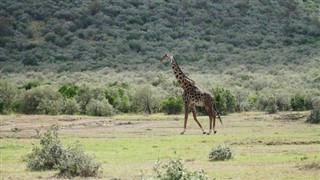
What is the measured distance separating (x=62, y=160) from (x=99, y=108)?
32635mm

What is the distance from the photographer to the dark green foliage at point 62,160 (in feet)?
62.4

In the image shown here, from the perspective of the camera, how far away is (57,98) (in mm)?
54438

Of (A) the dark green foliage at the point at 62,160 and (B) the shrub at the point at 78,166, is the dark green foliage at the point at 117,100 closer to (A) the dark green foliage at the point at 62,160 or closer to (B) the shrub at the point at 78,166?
(A) the dark green foliage at the point at 62,160

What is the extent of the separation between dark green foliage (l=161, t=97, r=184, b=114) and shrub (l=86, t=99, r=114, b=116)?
177 inches

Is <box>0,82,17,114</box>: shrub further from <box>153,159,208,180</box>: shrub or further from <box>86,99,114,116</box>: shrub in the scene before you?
<box>153,159,208,180</box>: shrub

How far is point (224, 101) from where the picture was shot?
53312 mm

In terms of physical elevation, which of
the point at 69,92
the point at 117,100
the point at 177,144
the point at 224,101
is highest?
the point at 69,92

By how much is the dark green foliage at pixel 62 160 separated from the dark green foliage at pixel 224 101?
102 ft

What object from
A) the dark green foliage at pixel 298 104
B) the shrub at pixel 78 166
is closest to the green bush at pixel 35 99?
the dark green foliage at pixel 298 104

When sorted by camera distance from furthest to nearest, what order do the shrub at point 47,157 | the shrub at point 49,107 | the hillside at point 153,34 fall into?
the hillside at point 153,34 < the shrub at point 49,107 < the shrub at point 47,157

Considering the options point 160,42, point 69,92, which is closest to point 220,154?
point 69,92

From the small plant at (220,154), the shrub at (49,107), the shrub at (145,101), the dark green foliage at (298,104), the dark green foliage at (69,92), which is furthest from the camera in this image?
the dark green foliage at (69,92)

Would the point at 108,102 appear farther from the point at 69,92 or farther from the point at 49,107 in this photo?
the point at 49,107

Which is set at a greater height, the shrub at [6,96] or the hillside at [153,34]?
the hillside at [153,34]
